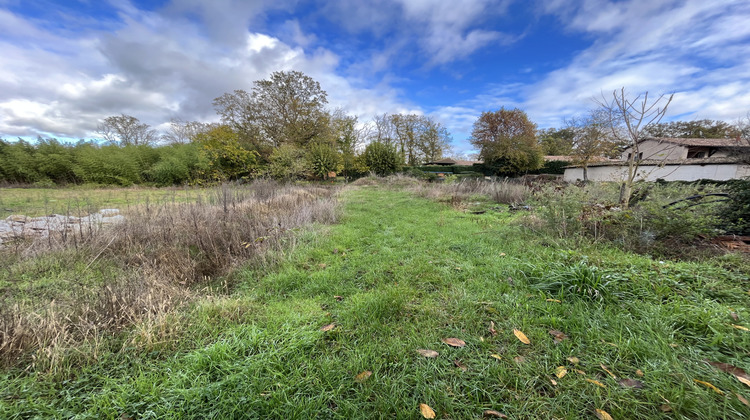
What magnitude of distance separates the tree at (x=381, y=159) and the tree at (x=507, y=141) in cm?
1001

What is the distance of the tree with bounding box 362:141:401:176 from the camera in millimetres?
19297

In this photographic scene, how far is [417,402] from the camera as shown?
53.1 inches

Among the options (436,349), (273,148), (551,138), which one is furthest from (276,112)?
(551,138)

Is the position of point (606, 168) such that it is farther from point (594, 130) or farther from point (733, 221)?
point (733, 221)

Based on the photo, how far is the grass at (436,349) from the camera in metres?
1.29

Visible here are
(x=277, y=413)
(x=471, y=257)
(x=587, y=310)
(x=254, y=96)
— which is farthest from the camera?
(x=254, y=96)

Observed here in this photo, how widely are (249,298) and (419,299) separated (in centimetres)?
172

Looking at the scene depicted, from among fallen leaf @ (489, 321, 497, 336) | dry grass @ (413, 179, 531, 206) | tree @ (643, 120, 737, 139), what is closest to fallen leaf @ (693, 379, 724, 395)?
fallen leaf @ (489, 321, 497, 336)

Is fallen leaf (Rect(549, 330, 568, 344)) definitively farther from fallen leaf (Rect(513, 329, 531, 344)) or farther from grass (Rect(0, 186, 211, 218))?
grass (Rect(0, 186, 211, 218))

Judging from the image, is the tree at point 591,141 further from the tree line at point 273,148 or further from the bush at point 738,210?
the bush at point 738,210

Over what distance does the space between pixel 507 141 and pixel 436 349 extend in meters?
24.0

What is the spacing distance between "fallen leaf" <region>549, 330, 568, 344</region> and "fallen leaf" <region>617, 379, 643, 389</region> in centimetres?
36

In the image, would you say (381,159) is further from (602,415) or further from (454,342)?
(602,415)

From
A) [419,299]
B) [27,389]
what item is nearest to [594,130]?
[419,299]
